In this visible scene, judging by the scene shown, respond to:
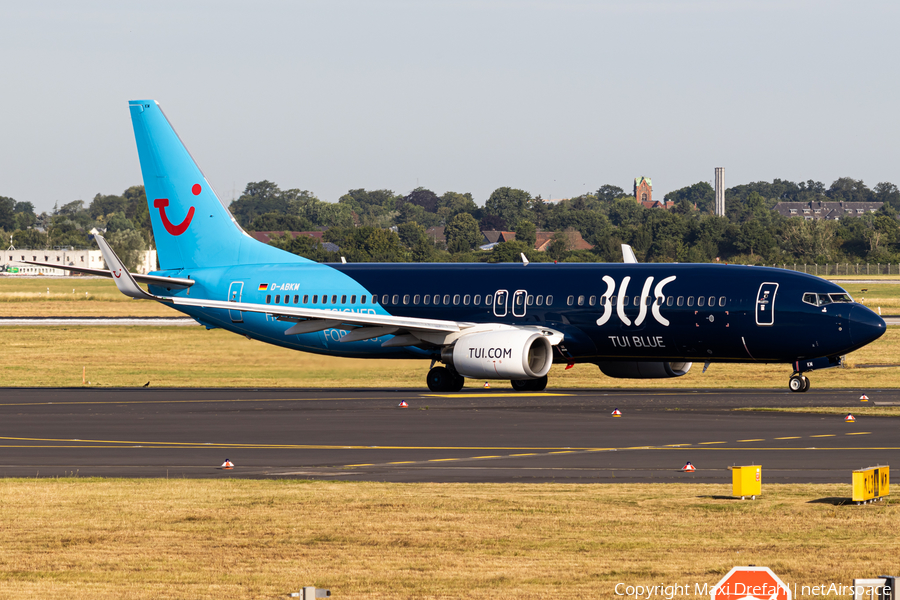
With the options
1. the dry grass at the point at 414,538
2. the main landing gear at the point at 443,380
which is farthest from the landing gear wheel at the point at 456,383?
the dry grass at the point at 414,538

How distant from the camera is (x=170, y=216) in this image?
51125 mm

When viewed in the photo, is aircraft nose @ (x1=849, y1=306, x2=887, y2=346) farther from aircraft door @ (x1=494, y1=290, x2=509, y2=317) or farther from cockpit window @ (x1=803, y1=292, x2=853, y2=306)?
aircraft door @ (x1=494, y1=290, x2=509, y2=317)

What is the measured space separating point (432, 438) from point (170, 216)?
23750 millimetres

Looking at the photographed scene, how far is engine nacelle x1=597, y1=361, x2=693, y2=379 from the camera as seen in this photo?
44906 millimetres

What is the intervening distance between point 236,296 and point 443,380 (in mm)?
9043

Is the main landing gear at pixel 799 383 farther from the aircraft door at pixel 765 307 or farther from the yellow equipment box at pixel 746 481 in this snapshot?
the yellow equipment box at pixel 746 481

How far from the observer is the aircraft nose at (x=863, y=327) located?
132ft

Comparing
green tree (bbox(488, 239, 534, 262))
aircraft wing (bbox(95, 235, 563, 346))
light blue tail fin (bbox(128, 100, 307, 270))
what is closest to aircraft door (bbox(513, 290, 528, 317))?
aircraft wing (bbox(95, 235, 563, 346))

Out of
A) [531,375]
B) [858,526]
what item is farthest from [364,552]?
[531,375]

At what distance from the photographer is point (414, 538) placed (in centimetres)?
1722

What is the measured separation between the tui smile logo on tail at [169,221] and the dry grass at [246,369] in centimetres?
481

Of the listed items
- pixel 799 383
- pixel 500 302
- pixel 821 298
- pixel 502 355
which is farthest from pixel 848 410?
pixel 500 302

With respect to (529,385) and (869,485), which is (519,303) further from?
(869,485)

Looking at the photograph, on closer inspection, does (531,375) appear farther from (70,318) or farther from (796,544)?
(70,318)
